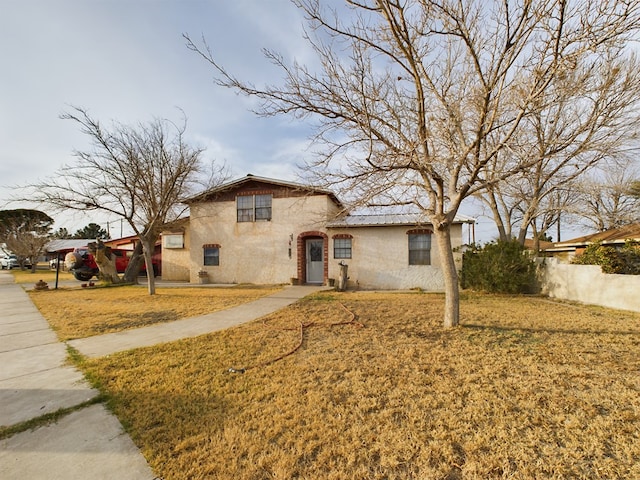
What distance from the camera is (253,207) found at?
15781mm

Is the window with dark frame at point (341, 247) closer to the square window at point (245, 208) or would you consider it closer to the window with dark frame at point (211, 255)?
the square window at point (245, 208)

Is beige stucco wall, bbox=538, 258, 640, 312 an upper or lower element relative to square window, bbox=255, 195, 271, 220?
lower

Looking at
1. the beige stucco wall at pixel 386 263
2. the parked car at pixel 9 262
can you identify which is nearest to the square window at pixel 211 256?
the beige stucco wall at pixel 386 263

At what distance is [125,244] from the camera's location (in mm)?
24938

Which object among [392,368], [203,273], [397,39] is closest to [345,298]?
[392,368]

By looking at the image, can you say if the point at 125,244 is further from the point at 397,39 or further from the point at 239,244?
the point at 397,39

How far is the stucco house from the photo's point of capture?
45.0 feet

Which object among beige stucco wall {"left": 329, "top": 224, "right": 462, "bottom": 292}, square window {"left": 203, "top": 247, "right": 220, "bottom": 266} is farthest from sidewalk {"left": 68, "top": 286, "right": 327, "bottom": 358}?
square window {"left": 203, "top": 247, "right": 220, "bottom": 266}

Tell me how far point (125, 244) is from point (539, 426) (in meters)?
28.8

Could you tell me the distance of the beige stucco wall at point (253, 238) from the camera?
1501cm

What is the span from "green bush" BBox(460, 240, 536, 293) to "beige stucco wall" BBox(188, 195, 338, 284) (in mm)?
6775

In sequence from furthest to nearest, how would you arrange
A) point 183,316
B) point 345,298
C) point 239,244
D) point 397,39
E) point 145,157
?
point 239,244, point 145,157, point 345,298, point 183,316, point 397,39

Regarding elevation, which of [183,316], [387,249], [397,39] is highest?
[397,39]

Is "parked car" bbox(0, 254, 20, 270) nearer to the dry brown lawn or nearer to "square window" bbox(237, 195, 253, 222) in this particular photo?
"square window" bbox(237, 195, 253, 222)
